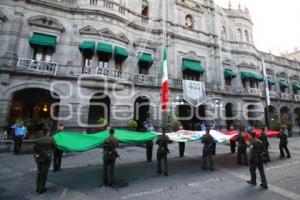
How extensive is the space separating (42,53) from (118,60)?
620cm

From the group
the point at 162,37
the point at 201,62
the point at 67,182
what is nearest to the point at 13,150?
the point at 67,182

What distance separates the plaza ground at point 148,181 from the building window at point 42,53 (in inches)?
333

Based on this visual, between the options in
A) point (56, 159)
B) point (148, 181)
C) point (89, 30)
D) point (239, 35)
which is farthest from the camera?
point (239, 35)

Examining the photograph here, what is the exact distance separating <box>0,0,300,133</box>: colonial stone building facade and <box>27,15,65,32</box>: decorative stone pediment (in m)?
0.07

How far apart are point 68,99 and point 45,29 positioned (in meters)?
6.12

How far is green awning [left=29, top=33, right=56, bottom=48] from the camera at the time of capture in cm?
1397

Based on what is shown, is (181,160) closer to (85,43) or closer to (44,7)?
(85,43)

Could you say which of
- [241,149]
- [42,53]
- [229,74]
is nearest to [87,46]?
[42,53]

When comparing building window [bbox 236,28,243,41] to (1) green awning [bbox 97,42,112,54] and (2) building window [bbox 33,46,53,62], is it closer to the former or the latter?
(1) green awning [bbox 97,42,112,54]

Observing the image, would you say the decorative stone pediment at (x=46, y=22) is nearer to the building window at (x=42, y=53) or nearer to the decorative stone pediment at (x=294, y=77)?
the building window at (x=42, y=53)

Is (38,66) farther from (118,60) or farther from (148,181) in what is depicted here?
(148,181)

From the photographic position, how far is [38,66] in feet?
46.0

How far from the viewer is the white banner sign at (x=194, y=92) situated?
60.3ft

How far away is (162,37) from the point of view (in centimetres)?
1908
